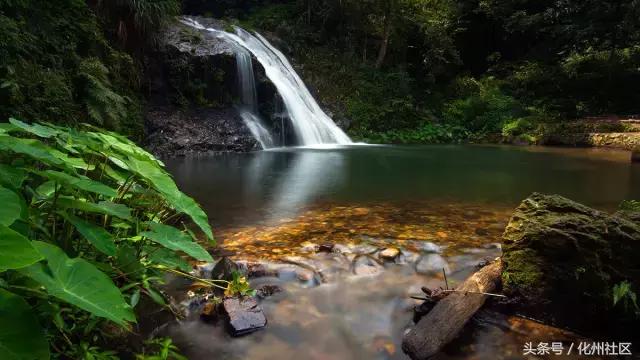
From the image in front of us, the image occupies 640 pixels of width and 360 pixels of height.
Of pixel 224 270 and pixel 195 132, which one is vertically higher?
pixel 195 132

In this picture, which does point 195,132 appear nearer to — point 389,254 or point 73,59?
point 73,59

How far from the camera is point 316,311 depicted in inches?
104

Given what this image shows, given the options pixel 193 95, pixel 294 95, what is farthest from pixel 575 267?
pixel 294 95

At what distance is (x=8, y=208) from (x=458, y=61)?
22.0 metres

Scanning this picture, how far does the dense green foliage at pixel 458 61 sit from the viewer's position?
16.5 metres

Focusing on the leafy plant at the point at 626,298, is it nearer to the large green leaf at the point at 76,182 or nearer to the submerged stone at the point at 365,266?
the submerged stone at the point at 365,266

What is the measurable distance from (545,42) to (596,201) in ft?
61.2

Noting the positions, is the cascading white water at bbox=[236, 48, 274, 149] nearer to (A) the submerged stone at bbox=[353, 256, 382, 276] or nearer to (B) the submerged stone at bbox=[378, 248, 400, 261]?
(B) the submerged stone at bbox=[378, 248, 400, 261]

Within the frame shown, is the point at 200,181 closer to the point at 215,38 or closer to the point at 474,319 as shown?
the point at 474,319

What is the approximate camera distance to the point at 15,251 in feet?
3.18

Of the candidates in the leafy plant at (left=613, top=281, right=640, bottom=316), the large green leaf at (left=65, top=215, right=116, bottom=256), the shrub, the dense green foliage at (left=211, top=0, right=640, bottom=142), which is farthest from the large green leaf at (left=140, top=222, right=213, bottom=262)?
the shrub

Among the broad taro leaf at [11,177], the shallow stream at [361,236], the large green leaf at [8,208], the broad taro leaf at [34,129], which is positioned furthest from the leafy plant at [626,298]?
the broad taro leaf at [34,129]

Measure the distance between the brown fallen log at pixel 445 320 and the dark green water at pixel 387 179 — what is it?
262 cm

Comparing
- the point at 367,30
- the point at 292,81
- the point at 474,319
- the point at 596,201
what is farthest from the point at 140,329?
the point at 367,30
